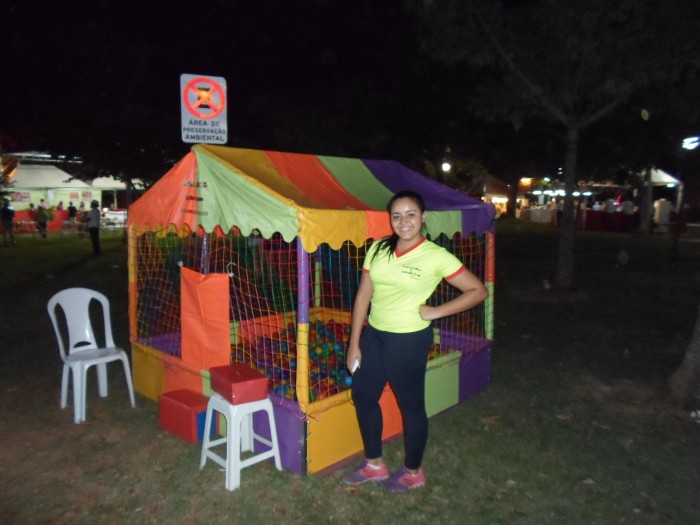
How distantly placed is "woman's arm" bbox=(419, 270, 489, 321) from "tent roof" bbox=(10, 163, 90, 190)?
26.3m

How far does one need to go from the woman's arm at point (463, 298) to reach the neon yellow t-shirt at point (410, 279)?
45 millimetres

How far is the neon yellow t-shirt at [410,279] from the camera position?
11.3 ft

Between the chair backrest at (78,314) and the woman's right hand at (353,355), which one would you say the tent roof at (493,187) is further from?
the woman's right hand at (353,355)

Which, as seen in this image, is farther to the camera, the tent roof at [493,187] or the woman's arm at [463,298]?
the tent roof at [493,187]

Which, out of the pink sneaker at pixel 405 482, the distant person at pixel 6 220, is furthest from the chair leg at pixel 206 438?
the distant person at pixel 6 220

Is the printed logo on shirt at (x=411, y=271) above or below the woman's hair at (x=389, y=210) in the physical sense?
below

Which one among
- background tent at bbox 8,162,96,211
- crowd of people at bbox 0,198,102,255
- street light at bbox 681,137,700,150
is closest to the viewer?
street light at bbox 681,137,700,150

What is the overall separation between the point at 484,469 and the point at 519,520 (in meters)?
0.65

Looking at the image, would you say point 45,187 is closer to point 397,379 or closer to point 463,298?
point 397,379

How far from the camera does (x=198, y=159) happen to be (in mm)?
4711

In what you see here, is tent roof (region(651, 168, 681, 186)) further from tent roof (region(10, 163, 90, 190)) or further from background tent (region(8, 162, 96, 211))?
tent roof (region(10, 163, 90, 190))

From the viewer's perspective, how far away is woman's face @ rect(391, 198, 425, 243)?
3457mm

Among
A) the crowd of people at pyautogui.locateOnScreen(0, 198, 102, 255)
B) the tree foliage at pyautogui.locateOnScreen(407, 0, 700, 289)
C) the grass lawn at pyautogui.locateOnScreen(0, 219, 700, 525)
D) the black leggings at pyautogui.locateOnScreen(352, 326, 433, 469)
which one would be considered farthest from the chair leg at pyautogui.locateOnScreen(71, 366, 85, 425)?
the crowd of people at pyautogui.locateOnScreen(0, 198, 102, 255)

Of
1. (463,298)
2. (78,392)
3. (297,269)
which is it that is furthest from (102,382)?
(463,298)
